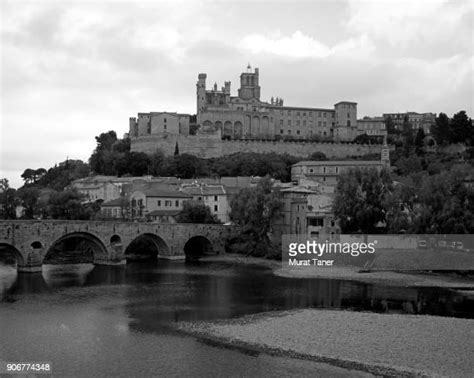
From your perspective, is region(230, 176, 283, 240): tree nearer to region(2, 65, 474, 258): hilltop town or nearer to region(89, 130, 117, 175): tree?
region(2, 65, 474, 258): hilltop town

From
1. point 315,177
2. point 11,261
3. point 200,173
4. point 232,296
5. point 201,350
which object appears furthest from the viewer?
point 200,173

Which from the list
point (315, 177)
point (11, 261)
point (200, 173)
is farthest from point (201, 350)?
point (200, 173)

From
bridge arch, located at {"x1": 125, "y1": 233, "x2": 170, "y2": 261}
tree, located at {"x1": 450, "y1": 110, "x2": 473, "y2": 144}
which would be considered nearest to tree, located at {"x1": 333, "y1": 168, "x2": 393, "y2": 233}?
bridge arch, located at {"x1": 125, "y1": 233, "x2": 170, "y2": 261}

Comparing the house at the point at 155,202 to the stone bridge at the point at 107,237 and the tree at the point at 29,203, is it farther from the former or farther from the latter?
the tree at the point at 29,203

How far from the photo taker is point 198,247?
54.3 m

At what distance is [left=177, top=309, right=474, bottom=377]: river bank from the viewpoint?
19078mm

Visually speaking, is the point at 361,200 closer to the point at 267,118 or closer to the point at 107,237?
the point at 107,237

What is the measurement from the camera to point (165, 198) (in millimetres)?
59938

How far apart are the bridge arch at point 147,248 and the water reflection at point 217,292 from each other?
6.41m

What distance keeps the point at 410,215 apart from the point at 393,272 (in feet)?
16.7

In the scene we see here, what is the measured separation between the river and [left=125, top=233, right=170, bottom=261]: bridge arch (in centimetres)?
482

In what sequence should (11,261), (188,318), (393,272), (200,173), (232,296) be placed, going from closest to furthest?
(188,318) < (232,296) < (393,272) < (11,261) < (200,173)

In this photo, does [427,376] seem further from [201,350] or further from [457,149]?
[457,149]

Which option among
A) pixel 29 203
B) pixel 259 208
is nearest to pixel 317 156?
pixel 259 208
